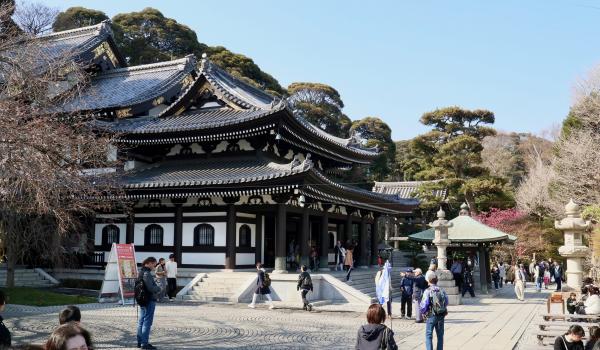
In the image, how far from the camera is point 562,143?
134ft

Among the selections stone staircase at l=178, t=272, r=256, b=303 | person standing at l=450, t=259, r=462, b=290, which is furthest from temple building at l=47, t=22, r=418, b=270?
person standing at l=450, t=259, r=462, b=290

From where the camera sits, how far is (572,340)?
855 cm

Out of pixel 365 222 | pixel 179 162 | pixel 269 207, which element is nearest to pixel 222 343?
pixel 269 207

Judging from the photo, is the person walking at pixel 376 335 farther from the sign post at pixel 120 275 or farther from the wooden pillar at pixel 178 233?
the wooden pillar at pixel 178 233

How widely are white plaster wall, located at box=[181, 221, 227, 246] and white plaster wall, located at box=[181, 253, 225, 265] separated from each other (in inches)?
18.8

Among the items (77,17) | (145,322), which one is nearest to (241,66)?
(77,17)

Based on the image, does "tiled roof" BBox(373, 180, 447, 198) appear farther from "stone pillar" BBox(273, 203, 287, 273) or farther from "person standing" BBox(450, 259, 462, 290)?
"stone pillar" BBox(273, 203, 287, 273)

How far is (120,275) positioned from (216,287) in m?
4.37

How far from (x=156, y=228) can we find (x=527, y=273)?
105 ft

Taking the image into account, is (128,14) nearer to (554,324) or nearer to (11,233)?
(11,233)

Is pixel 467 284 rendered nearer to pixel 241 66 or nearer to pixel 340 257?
pixel 340 257

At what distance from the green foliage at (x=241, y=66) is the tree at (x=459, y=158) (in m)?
19.9

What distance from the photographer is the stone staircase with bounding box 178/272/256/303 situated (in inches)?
912

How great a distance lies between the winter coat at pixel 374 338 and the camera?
22.3 feet
